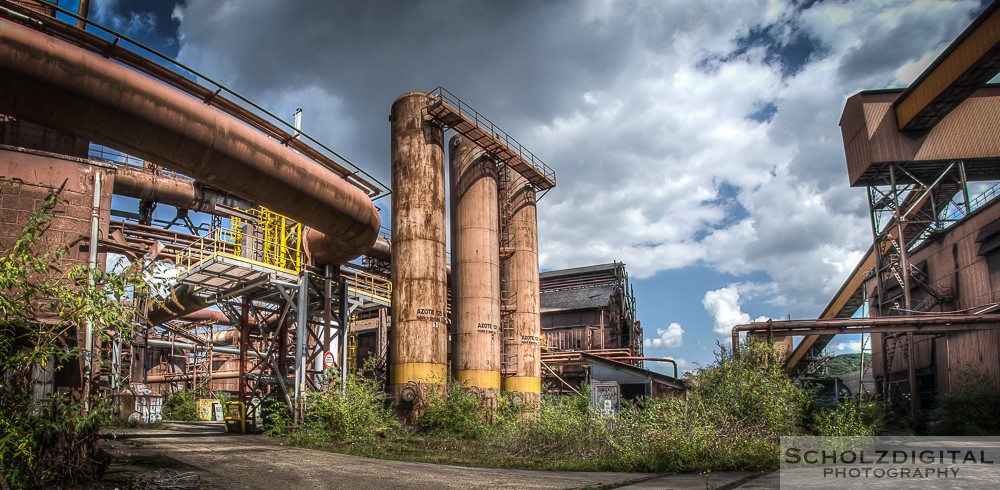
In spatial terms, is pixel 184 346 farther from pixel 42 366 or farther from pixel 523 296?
pixel 42 366

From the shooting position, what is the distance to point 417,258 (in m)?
19.4

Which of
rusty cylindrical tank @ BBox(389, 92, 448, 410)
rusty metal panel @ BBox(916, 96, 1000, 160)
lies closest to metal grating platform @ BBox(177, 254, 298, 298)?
rusty cylindrical tank @ BBox(389, 92, 448, 410)

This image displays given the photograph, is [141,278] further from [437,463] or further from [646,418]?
[646,418]

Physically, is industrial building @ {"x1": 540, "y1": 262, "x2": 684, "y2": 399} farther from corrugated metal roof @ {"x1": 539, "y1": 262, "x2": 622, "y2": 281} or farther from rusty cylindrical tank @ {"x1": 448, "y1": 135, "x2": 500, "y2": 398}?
rusty cylindrical tank @ {"x1": 448, "y1": 135, "x2": 500, "y2": 398}

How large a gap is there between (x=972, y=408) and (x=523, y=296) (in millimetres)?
16079

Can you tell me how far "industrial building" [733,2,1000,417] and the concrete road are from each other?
18571 millimetres

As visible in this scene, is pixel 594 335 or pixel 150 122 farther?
pixel 594 335

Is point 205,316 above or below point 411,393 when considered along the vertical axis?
above

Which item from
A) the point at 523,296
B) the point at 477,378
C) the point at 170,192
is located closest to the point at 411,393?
the point at 477,378

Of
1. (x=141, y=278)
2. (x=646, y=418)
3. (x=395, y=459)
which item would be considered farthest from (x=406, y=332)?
(x=141, y=278)

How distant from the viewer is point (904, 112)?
28625 mm

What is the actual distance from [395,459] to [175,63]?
27.4 feet

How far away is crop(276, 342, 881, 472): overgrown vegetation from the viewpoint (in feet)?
34.5

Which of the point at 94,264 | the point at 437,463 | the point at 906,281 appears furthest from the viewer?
the point at 906,281
